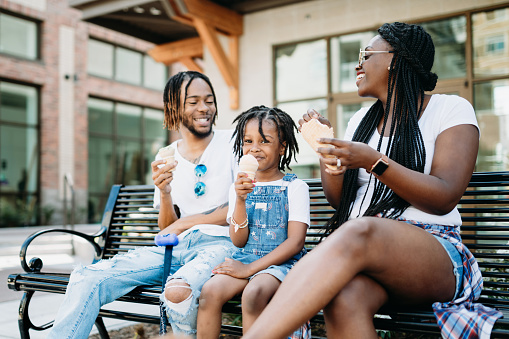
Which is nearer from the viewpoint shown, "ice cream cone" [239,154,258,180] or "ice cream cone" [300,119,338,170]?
"ice cream cone" [300,119,338,170]

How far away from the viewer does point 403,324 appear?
186cm

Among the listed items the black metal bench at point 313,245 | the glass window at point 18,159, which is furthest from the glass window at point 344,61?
the glass window at point 18,159

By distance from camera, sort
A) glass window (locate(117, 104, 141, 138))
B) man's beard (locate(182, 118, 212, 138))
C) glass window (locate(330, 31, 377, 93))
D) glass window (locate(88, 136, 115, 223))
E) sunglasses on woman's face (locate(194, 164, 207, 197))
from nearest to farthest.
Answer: sunglasses on woman's face (locate(194, 164, 207, 197)) → man's beard (locate(182, 118, 212, 138)) → glass window (locate(330, 31, 377, 93)) → glass window (locate(88, 136, 115, 223)) → glass window (locate(117, 104, 141, 138))

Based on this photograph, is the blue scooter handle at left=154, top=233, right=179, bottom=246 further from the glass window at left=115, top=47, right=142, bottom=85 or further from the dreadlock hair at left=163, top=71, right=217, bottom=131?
the glass window at left=115, top=47, right=142, bottom=85

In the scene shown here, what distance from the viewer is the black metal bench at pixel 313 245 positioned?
1.90 meters

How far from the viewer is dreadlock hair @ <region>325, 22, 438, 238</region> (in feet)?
7.07

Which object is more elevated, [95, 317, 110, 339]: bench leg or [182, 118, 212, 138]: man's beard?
[182, 118, 212, 138]: man's beard

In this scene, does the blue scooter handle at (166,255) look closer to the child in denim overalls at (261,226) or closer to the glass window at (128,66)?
the child in denim overalls at (261,226)

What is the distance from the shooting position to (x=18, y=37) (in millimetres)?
13938

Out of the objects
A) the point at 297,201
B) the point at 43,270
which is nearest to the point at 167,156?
the point at 297,201

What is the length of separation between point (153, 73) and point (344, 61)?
11.6 metres

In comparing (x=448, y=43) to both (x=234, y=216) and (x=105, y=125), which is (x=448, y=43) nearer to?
(x=234, y=216)

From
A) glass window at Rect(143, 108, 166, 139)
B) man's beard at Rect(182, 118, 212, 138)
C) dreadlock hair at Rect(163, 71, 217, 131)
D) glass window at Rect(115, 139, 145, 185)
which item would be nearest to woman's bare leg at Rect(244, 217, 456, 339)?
man's beard at Rect(182, 118, 212, 138)

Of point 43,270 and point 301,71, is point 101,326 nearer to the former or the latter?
point 43,270
